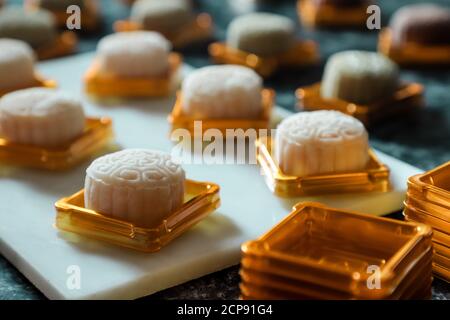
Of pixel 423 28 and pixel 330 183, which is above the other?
pixel 423 28

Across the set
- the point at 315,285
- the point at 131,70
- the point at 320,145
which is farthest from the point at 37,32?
the point at 315,285

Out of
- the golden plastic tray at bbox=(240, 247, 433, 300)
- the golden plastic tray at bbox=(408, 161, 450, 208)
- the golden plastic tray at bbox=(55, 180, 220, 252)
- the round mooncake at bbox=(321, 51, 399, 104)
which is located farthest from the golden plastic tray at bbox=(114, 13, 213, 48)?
the golden plastic tray at bbox=(240, 247, 433, 300)

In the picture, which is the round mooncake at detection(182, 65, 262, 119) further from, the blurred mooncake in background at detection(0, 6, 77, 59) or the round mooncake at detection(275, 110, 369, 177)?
the blurred mooncake in background at detection(0, 6, 77, 59)

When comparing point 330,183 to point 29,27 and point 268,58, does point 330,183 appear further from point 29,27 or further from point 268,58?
point 29,27

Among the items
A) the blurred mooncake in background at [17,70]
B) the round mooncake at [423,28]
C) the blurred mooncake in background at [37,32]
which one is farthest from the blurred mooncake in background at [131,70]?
the round mooncake at [423,28]

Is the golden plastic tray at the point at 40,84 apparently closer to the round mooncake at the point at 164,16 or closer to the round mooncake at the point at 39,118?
the round mooncake at the point at 39,118

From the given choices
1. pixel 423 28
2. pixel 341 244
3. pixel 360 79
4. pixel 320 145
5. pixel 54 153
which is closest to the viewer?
pixel 341 244
